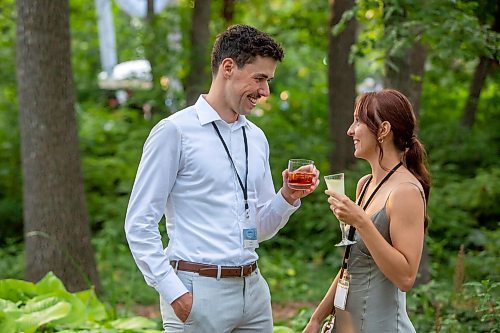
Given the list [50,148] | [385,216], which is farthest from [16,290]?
[385,216]

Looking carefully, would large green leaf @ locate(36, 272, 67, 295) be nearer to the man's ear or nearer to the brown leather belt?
the brown leather belt

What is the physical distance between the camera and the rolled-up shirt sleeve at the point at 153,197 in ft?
10.9

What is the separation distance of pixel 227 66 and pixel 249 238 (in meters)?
0.70

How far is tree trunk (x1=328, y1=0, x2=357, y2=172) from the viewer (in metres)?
10.5

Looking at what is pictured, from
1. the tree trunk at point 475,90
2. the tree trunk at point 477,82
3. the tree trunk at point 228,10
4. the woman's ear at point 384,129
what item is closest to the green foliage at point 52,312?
the woman's ear at point 384,129

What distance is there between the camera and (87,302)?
582 cm

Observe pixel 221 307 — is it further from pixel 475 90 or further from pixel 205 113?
pixel 475 90

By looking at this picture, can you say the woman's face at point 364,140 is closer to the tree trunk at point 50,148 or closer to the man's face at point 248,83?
the man's face at point 248,83

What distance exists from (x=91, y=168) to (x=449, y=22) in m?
7.09

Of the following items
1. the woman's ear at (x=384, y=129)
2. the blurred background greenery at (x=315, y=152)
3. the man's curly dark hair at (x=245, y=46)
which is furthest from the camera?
the blurred background greenery at (x=315, y=152)

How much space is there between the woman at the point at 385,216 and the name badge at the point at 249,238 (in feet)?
1.29

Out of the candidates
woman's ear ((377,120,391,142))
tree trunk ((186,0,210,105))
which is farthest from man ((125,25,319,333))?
tree trunk ((186,0,210,105))

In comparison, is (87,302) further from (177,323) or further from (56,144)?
(177,323)

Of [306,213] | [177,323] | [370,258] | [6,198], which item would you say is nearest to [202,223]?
[177,323]
